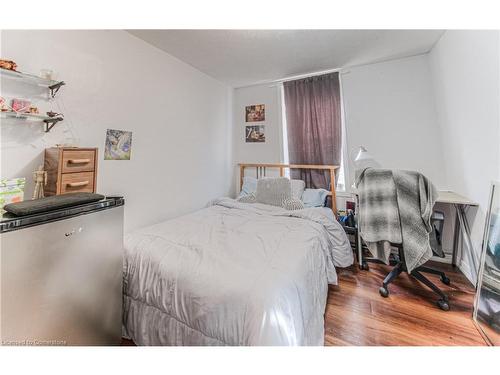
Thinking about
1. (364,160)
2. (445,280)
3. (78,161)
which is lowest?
(445,280)

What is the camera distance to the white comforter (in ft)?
3.05

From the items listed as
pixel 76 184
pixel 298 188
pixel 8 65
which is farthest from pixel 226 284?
pixel 298 188

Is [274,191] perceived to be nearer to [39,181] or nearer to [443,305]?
[443,305]

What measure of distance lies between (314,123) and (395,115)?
969mm

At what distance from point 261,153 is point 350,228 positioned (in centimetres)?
170

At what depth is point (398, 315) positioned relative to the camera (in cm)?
155

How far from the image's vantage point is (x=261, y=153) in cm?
325

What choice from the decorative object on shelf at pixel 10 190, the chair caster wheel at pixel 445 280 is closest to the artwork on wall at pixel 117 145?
the decorative object on shelf at pixel 10 190

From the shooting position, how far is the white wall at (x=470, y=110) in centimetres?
150

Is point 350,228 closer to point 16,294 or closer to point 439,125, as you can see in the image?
point 439,125

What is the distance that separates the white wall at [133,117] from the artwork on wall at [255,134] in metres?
0.45

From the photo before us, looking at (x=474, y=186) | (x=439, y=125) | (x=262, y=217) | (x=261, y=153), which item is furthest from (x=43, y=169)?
(x=439, y=125)

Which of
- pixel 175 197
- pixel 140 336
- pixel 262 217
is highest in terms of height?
pixel 175 197

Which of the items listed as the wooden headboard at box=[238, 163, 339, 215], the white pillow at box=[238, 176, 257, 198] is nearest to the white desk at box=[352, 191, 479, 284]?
the wooden headboard at box=[238, 163, 339, 215]
